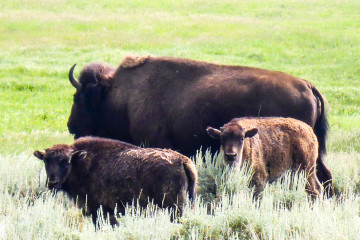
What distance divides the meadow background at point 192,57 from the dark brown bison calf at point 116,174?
219 mm

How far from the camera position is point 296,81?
8.88m

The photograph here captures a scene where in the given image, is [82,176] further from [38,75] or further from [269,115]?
[38,75]

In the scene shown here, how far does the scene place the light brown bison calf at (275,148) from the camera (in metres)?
7.75

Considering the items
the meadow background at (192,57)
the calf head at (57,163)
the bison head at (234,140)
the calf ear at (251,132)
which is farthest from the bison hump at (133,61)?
the calf head at (57,163)

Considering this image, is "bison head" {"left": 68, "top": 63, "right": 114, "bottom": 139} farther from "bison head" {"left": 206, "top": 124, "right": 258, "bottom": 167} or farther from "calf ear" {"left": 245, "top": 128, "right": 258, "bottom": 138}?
"calf ear" {"left": 245, "top": 128, "right": 258, "bottom": 138}

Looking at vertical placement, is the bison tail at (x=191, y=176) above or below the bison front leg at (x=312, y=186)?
above

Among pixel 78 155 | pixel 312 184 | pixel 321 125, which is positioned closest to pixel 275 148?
pixel 312 184

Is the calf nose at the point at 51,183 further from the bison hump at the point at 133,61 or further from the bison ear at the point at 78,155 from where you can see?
the bison hump at the point at 133,61

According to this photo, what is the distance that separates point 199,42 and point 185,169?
24079 millimetres

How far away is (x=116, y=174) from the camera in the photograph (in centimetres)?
693

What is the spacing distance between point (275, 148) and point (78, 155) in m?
2.36

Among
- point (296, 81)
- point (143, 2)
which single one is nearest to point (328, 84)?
point (296, 81)

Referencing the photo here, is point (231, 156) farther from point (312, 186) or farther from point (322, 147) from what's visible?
point (322, 147)

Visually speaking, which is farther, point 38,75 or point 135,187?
point 38,75
